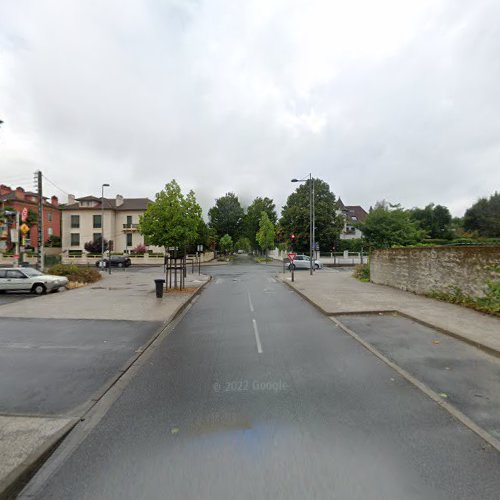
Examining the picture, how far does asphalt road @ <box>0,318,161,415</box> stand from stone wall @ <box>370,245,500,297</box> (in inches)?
424

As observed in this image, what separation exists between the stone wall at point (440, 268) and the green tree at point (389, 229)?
10372 mm

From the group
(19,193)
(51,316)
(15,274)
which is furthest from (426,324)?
(19,193)

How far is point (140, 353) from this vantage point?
269 inches

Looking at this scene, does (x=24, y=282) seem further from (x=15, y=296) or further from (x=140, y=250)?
(x=140, y=250)

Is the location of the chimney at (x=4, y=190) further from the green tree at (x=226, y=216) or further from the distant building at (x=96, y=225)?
the green tree at (x=226, y=216)

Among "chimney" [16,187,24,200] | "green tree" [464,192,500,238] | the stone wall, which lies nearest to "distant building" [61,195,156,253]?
"chimney" [16,187,24,200]

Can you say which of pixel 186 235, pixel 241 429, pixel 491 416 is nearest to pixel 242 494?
pixel 241 429

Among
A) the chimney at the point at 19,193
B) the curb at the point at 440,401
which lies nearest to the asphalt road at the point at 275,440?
the curb at the point at 440,401

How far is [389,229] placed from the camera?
2956 cm

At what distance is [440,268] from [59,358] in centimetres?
1383

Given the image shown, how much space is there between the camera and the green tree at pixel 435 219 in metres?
64.5

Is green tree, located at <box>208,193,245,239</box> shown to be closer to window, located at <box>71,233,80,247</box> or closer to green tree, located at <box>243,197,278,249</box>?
green tree, located at <box>243,197,278,249</box>

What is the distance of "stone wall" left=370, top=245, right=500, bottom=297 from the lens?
1128 centimetres

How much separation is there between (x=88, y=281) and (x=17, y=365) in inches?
690
